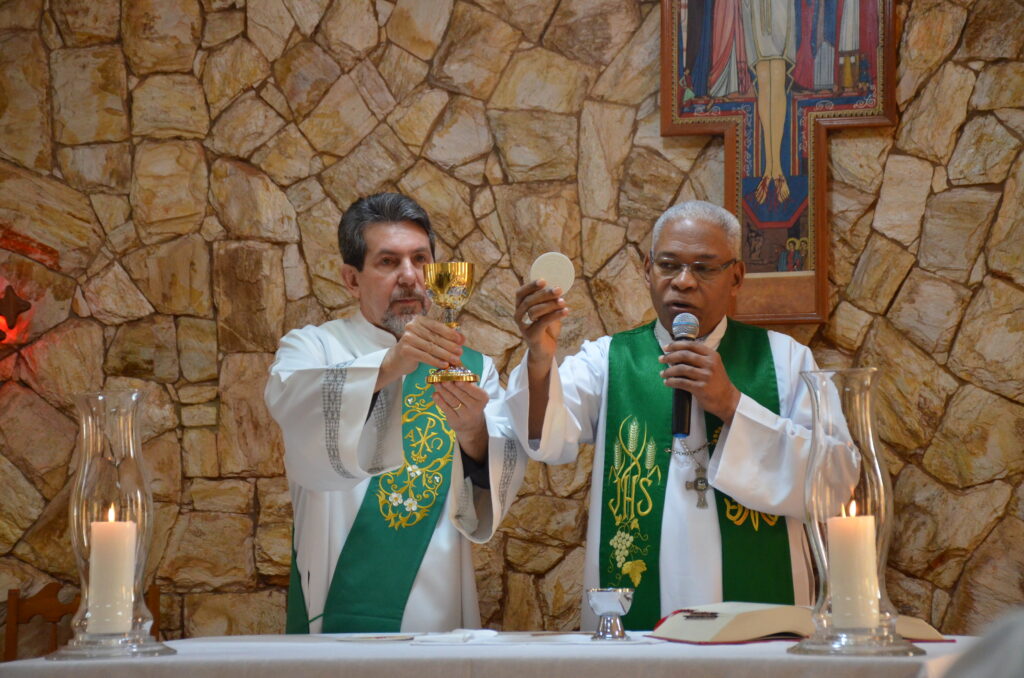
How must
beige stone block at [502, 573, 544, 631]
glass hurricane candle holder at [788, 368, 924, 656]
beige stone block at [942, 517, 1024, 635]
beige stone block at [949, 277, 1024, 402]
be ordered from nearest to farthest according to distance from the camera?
glass hurricane candle holder at [788, 368, 924, 656] → beige stone block at [942, 517, 1024, 635] → beige stone block at [949, 277, 1024, 402] → beige stone block at [502, 573, 544, 631]

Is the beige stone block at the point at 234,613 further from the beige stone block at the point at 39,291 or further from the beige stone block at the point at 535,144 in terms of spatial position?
the beige stone block at the point at 535,144

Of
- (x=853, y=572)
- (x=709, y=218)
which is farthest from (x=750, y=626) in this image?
(x=709, y=218)

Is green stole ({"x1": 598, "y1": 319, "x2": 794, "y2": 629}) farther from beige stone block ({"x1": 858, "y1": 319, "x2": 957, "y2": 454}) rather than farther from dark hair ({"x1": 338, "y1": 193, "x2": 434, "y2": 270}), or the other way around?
beige stone block ({"x1": 858, "y1": 319, "x2": 957, "y2": 454})

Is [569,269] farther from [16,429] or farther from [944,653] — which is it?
[16,429]

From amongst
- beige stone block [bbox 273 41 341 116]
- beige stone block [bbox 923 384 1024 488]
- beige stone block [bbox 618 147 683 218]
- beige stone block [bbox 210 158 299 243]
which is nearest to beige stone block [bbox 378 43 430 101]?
beige stone block [bbox 273 41 341 116]

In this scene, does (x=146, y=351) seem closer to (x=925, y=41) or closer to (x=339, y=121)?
(x=339, y=121)

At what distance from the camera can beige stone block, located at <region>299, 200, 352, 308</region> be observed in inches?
184

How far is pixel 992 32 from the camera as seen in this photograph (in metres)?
4.30

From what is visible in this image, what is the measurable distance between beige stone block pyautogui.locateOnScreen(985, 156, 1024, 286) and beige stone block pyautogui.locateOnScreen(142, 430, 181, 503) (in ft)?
10.6

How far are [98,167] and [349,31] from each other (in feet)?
3.92

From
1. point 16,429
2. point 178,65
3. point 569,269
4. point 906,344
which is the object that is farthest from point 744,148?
point 16,429

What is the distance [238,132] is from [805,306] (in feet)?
7.91

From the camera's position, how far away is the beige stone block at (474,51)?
4715 millimetres

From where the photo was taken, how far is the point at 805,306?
14.0ft
